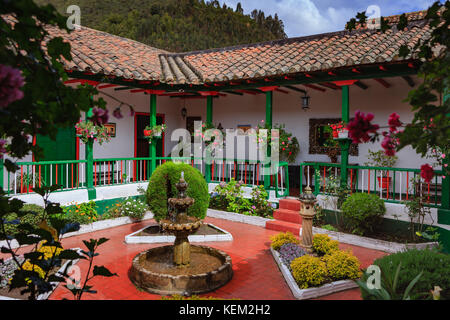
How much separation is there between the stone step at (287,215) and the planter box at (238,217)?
33cm

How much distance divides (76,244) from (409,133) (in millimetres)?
6669

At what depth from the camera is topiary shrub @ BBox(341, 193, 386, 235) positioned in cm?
680

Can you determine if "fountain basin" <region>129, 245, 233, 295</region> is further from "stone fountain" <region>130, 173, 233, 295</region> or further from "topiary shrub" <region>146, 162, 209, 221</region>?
"topiary shrub" <region>146, 162, 209, 221</region>

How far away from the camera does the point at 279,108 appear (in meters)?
11.6

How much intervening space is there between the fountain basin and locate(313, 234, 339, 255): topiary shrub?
1675mm

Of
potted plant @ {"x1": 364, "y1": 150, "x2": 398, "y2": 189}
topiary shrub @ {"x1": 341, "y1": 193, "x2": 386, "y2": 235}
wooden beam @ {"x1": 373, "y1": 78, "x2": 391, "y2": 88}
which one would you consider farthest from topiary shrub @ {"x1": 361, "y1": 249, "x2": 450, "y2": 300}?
wooden beam @ {"x1": 373, "y1": 78, "x2": 391, "y2": 88}

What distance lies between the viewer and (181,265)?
17.4 feet

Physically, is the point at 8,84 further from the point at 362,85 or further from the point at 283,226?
the point at 362,85

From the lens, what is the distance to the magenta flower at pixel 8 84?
122 cm

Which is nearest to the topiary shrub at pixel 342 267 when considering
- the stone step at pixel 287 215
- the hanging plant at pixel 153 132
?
the stone step at pixel 287 215

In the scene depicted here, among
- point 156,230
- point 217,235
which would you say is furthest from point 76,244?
point 217,235

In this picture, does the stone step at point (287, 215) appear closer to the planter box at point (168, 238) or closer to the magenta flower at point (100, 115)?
the planter box at point (168, 238)

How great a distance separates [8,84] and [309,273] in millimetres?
4385

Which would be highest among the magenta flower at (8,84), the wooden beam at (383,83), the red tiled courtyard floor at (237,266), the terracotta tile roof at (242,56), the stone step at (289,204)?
the terracotta tile roof at (242,56)
